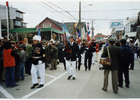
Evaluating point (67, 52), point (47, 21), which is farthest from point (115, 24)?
point (67, 52)

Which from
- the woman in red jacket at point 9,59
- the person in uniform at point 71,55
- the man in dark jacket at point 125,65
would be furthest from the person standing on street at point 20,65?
the man in dark jacket at point 125,65

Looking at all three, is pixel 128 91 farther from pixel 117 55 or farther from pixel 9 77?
pixel 9 77

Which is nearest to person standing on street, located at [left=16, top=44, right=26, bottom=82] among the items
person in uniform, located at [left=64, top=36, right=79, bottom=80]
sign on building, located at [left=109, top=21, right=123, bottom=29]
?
person in uniform, located at [left=64, top=36, right=79, bottom=80]

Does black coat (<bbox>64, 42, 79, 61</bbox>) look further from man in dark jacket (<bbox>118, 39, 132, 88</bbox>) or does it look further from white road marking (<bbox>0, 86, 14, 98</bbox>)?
white road marking (<bbox>0, 86, 14, 98</bbox>)

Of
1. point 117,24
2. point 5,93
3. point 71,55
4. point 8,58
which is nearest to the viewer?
point 5,93

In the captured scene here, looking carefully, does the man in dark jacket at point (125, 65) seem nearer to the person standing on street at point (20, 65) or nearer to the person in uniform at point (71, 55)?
the person in uniform at point (71, 55)

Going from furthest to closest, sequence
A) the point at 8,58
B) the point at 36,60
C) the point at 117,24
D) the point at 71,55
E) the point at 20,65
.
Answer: the point at 117,24 < the point at 71,55 < the point at 20,65 < the point at 8,58 < the point at 36,60

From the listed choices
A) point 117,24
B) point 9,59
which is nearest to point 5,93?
point 9,59

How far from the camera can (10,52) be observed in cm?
550

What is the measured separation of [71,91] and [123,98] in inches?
68.9

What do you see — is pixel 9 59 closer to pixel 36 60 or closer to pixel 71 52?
pixel 36 60

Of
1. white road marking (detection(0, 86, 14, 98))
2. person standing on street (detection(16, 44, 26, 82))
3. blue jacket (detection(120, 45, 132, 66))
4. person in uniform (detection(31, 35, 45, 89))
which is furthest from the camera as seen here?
person standing on street (detection(16, 44, 26, 82))

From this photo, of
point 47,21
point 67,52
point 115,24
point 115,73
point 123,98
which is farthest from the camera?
point 115,24

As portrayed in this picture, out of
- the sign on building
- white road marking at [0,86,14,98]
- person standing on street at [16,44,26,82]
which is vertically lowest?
white road marking at [0,86,14,98]
